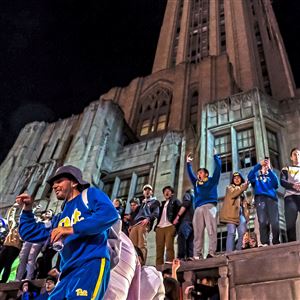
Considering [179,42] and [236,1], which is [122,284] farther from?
[236,1]

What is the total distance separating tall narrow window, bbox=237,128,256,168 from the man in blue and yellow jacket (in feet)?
48.8

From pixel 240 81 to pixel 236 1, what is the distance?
1745cm

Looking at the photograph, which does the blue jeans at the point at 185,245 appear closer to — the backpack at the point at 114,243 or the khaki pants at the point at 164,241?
the khaki pants at the point at 164,241

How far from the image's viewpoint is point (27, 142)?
1046 inches

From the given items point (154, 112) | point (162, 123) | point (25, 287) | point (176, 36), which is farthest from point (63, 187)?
point (176, 36)

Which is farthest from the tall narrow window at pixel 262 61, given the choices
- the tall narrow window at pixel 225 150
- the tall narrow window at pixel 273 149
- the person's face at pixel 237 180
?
the person's face at pixel 237 180

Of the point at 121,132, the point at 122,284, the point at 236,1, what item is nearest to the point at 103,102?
the point at 121,132

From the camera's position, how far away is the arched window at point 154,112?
28.9 meters

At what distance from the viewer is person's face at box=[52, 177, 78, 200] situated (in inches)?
140

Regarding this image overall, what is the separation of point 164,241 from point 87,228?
6.57m

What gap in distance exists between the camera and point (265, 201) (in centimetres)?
811

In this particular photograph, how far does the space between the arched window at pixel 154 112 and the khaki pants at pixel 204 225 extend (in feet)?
64.3

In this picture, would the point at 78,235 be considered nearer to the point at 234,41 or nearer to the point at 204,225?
the point at 204,225

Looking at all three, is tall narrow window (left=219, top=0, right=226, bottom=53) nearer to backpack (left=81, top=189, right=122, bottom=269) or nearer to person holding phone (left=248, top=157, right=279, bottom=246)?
person holding phone (left=248, top=157, right=279, bottom=246)
